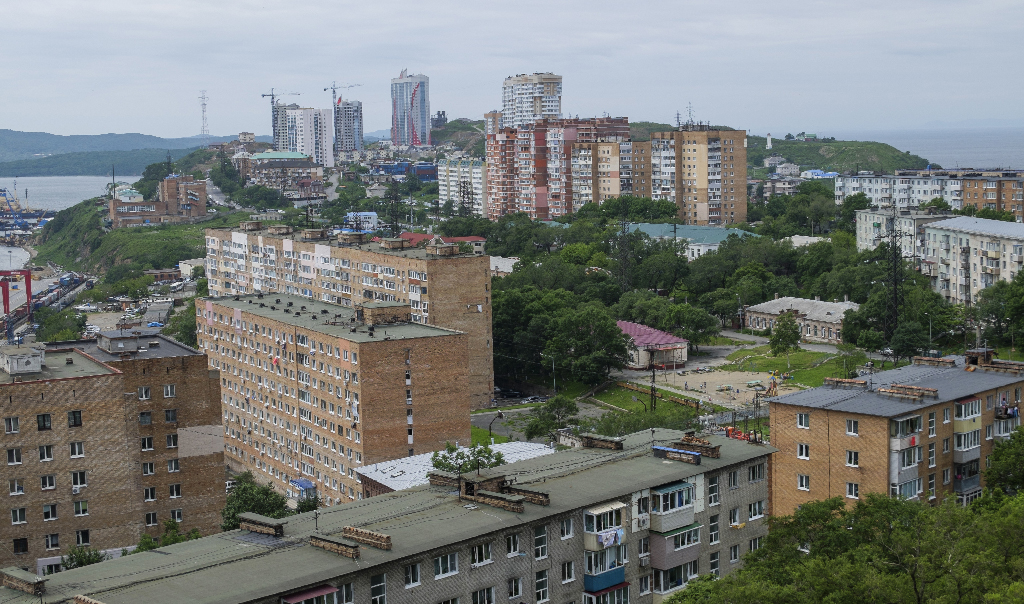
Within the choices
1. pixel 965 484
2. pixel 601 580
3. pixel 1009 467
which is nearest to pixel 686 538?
pixel 601 580

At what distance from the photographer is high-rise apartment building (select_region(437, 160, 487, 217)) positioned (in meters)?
132

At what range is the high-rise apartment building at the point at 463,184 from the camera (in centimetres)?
13150

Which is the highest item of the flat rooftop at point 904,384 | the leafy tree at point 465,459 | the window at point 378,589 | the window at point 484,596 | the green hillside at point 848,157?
the green hillside at point 848,157

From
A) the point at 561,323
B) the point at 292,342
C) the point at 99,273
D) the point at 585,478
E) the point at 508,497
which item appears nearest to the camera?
the point at 508,497

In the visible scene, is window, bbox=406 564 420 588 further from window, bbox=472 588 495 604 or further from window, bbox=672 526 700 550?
window, bbox=672 526 700 550

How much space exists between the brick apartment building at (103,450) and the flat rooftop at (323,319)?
23.9 ft

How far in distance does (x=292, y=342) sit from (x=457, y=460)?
1179 cm

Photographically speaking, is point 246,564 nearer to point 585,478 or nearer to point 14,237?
point 585,478

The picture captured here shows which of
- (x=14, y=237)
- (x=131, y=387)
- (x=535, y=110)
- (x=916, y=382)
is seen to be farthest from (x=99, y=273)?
(x=916, y=382)

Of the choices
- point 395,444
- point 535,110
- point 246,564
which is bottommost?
point 395,444

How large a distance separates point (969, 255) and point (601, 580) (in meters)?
50.7

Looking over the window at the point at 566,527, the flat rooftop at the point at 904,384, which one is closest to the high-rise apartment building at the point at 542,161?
the flat rooftop at the point at 904,384

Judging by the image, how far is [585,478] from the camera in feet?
69.9

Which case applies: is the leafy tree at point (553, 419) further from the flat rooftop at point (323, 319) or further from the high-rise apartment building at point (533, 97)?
the high-rise apartment building at point (533, 97)
